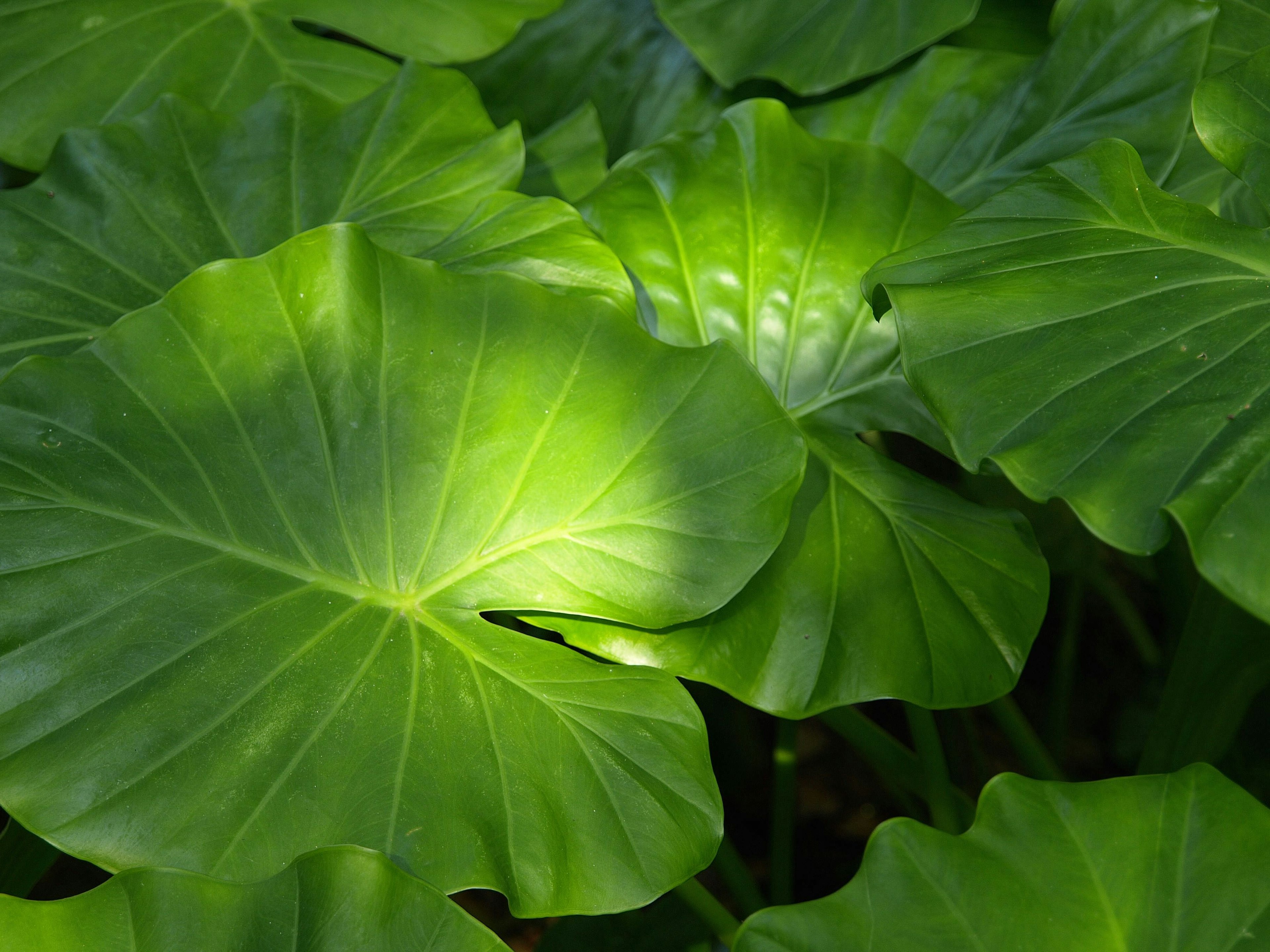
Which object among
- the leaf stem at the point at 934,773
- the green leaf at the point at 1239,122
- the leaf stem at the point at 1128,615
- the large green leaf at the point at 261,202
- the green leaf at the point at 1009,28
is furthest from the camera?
the leaf stem at the point at 1128,615

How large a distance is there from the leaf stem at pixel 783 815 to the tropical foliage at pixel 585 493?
0.55 feet

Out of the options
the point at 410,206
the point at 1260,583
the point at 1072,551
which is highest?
the point at 410,206

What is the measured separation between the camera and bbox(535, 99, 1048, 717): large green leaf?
0.87 m

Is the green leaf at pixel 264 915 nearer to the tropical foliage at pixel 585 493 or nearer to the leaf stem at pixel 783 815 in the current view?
the tropical foliage at pixel 585 493

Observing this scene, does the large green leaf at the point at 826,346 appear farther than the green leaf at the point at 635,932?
No

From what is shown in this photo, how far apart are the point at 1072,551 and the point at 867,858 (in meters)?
1.05

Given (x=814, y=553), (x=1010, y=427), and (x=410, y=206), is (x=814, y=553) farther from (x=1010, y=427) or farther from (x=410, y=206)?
(x=410, y=206)

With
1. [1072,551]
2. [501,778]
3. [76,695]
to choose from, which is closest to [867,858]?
[501,778]

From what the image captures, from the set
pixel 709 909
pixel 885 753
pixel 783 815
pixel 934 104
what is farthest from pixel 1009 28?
pixel 709 909

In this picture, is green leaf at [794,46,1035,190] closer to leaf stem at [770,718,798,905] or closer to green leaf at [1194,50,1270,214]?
green leaf at [1194,50,1270,214]

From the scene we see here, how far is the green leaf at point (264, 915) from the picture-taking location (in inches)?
24.9

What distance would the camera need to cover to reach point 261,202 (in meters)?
1.04

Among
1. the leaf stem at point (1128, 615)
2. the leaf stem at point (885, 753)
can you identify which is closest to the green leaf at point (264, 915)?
the leaf stem at point (885, 753)

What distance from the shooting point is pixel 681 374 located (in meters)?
0.82
